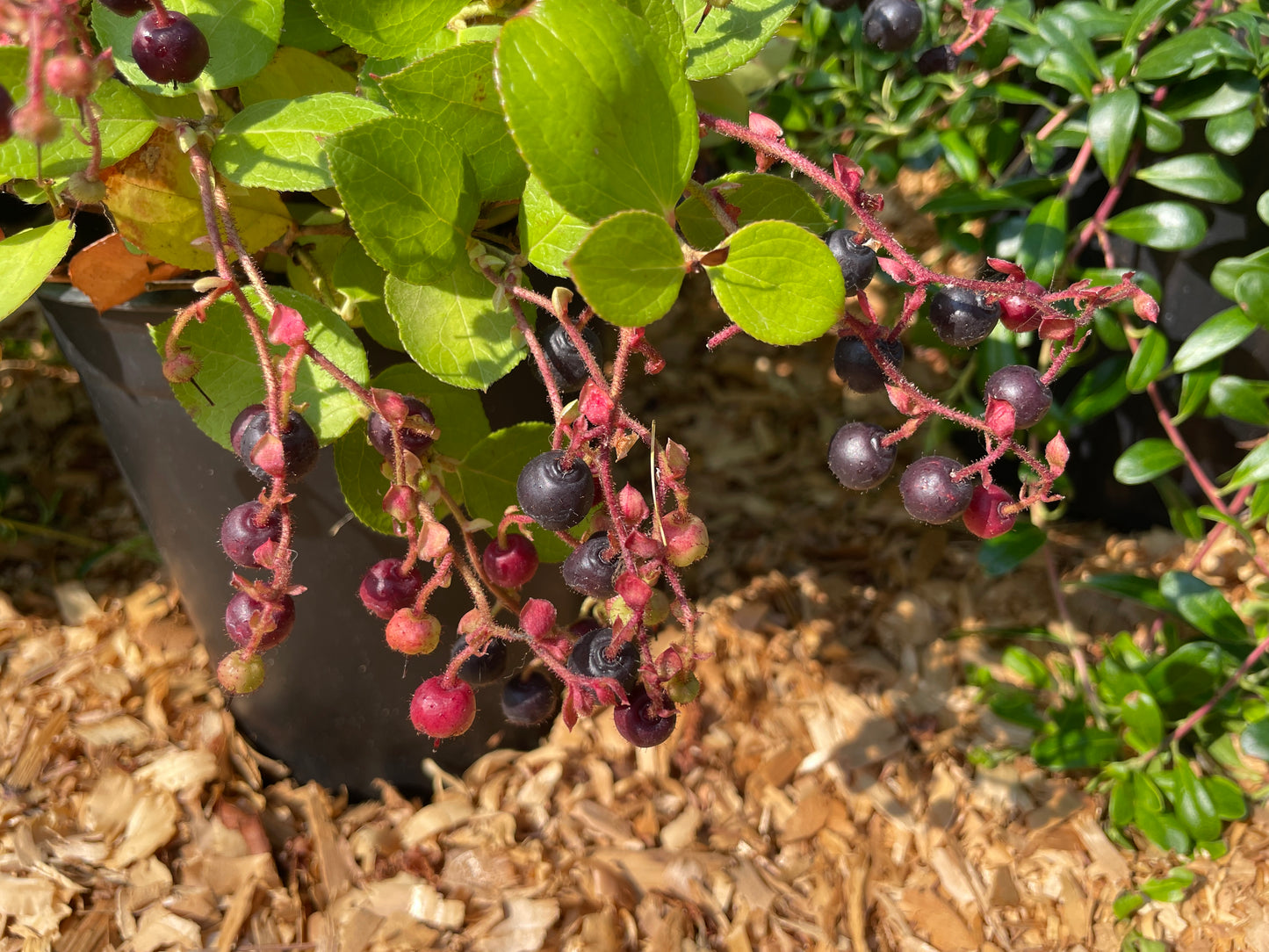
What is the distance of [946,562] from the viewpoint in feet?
4.23

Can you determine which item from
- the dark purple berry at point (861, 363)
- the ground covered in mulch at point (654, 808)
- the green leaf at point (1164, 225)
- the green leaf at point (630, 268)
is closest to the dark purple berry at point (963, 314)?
the dark purple berry at point (861, 363)

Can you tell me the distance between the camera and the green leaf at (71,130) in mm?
536

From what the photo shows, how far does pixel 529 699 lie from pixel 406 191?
1.22 feet

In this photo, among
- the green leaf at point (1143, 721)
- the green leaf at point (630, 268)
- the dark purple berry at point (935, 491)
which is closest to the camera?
the green leaf at point (630, 268)

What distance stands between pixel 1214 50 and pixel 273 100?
0.79m

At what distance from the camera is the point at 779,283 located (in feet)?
1.56

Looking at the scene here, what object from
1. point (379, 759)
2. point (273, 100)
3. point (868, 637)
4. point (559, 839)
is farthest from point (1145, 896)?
point (273, 100)

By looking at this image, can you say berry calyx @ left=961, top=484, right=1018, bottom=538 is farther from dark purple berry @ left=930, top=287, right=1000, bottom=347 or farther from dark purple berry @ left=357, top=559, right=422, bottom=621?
dark purple berry @ left=357, top=559, right=422, bottom=621

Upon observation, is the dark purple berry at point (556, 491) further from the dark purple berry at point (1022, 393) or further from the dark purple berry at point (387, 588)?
the dark purple berry at point (1022, 393)

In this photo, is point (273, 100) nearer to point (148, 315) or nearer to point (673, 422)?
point (148, 315)

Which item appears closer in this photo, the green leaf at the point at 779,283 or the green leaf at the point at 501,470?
the green leaf at the point at 779,283

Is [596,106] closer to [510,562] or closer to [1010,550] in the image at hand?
[510,562]

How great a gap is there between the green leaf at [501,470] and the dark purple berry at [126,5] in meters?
0.32

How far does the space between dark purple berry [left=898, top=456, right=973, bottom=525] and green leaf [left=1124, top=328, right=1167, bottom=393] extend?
46 centimetres
